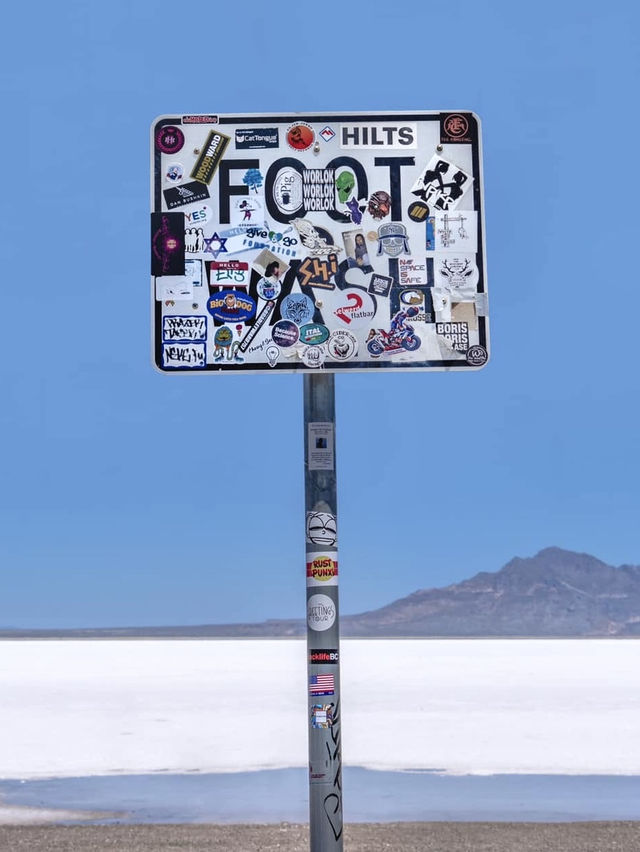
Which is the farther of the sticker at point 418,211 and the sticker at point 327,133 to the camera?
the sticker at point 327,133

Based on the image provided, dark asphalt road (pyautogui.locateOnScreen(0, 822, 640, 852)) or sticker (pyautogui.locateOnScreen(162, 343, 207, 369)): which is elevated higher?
sticker (pyautogui.locateOnScreen(162, 343, 207, 369))

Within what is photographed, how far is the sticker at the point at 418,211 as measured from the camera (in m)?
7.23

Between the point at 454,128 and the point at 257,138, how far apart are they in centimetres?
130

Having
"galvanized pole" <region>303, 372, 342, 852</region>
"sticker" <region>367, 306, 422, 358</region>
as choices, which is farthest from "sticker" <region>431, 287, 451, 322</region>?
"galvanized pole" <region>303, 372, 342, 852</region>

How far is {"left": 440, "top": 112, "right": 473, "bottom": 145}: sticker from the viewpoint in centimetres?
736

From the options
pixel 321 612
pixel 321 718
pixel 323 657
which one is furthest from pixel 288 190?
pixel 321 718

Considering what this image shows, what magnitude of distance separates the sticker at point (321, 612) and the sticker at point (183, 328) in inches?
71.7

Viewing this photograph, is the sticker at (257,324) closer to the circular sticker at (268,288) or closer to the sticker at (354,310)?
the circular sticker at (268,288)

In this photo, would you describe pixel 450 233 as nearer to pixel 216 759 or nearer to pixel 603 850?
pixel 603 850

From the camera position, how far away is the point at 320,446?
7.23 meters

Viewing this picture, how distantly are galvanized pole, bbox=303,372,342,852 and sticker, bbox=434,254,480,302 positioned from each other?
0.95 metres

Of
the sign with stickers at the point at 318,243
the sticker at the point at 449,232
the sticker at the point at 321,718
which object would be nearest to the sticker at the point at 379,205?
the sign with stickers at the point at 318,243

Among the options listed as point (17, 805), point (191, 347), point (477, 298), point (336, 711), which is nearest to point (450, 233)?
point (477, 298)

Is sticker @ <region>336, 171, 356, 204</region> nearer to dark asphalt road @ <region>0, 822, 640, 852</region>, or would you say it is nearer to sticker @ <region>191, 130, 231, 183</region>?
sticker @ <region>191, 130, 231, 183</region>
